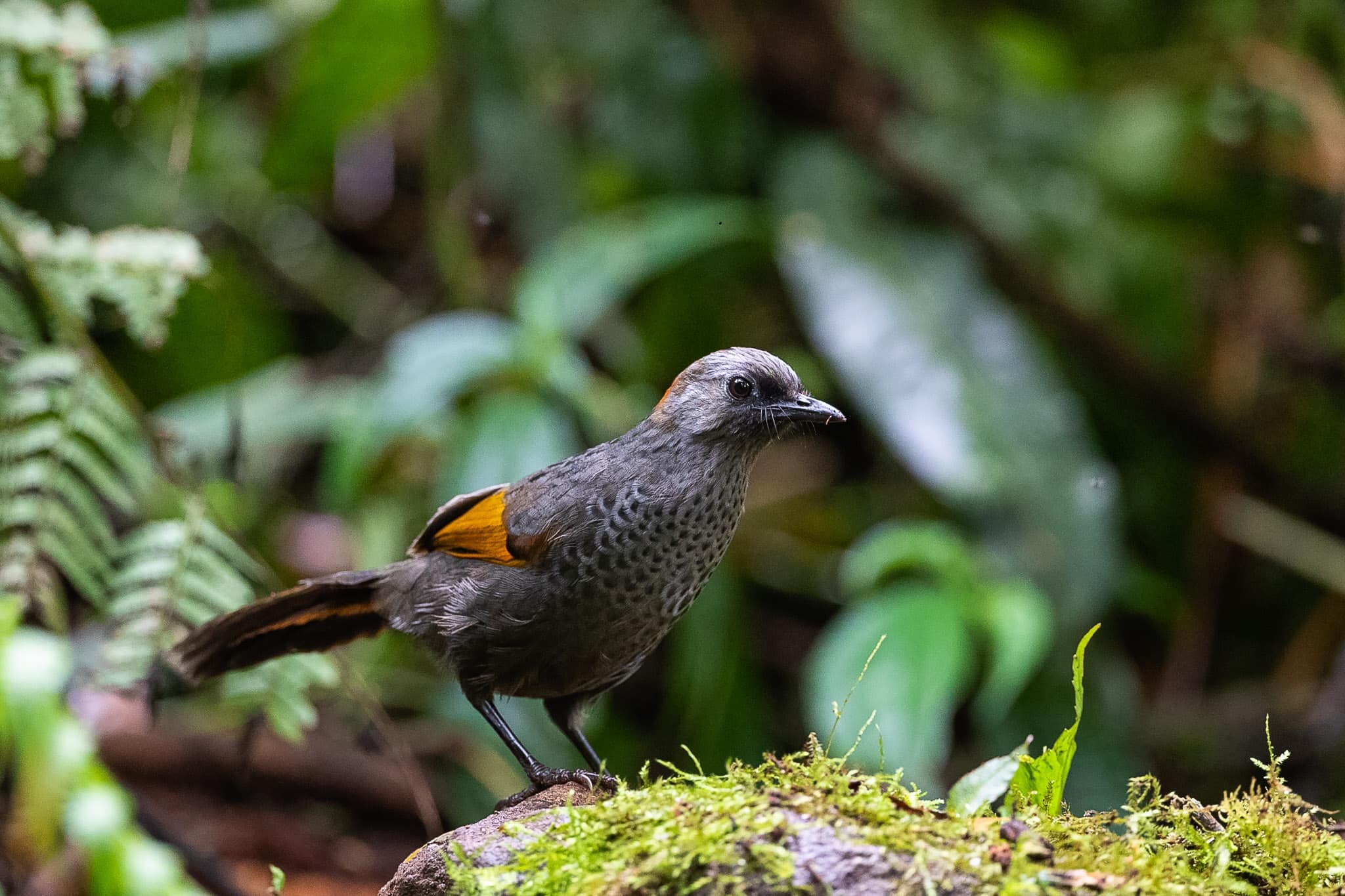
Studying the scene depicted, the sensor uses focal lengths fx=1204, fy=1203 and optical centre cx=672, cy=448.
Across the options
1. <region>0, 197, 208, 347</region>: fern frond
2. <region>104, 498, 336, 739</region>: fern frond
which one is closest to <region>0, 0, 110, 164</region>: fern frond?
<region>0, 197, 208, 347</region>: fern frond

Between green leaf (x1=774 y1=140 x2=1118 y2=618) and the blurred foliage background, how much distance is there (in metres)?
0.02

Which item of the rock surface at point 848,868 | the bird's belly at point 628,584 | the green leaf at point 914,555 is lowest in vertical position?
the green leaf at point 914,555

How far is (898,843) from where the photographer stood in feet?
6.61

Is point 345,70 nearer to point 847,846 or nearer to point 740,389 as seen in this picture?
point 740,389

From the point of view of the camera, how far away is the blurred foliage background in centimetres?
420

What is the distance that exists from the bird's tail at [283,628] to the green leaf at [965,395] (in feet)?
8.41

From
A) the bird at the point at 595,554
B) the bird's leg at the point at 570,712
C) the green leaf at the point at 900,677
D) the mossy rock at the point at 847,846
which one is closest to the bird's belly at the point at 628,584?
the bird at the point at 595,554

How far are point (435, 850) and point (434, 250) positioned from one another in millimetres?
5358

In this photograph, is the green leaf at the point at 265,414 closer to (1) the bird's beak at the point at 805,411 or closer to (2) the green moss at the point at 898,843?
(1) the bird's beak at the point at 805,411

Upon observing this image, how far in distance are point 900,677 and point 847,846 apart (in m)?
2.46

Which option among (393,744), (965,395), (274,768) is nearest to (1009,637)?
(965,395)

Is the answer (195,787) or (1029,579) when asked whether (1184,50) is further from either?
(195,787)

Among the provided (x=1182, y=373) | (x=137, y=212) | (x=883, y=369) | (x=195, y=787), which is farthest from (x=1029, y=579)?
(x=137, y=212)

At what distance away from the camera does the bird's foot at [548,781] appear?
2.87 metres
